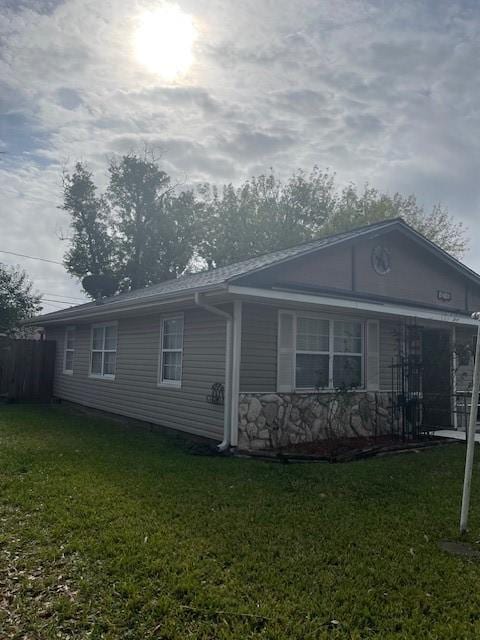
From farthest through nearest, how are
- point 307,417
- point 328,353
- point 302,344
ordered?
point 328,353
point 302,344
point 307,417

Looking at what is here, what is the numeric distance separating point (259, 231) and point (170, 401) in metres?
21.4

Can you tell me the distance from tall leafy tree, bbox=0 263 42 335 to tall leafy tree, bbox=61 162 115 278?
8019 millimetres

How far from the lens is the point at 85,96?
925cm

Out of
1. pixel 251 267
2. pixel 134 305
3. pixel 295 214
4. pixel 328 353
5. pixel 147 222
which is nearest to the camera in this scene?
pixel 251 267

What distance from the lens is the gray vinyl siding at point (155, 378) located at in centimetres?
775

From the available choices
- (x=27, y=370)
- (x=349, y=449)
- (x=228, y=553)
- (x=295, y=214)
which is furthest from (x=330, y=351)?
(x=295, y=214)

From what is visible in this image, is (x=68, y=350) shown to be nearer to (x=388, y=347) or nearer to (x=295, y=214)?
(x=388, y=347)

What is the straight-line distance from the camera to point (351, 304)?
7.90 meters

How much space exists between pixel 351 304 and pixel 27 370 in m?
10.7

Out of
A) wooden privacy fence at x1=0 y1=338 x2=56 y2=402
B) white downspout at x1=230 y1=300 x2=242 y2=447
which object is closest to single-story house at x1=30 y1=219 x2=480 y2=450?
white downspout at x1=230 y1=300 x2=242 y2=447

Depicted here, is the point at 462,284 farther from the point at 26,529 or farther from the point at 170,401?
the point at 26,529

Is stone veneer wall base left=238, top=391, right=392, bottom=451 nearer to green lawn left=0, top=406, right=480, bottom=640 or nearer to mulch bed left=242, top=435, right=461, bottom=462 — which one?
mulch bed left=242, top=435, right=461, bottom=462

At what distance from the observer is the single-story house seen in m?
7.31

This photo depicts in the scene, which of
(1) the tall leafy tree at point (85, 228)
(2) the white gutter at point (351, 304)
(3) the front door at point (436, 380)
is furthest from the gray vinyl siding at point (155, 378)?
(1) the tall leafy tree at point (85, 228)
